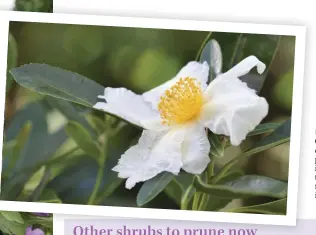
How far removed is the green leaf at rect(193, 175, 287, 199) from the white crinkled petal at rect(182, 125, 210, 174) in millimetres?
19

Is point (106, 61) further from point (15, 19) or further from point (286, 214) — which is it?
point (286, 214)

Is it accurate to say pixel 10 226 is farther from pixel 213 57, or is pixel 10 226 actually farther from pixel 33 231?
pixel 213 57

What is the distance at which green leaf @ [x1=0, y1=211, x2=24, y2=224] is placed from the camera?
21.8 inches

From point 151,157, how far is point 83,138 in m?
0.07

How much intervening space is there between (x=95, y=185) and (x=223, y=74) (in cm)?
18

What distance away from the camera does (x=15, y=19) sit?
54 centimetres

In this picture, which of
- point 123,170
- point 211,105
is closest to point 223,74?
point 211,105

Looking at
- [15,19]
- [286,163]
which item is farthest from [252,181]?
[15,19]

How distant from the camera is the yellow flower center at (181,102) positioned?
0.53 metres

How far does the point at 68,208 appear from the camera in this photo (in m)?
0.55

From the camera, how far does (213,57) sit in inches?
20.9

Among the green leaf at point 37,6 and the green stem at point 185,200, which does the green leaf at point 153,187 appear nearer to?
the green stem at point 185,200

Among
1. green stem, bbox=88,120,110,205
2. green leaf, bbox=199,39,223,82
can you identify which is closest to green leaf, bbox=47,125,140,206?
green stem, bbox=88,120,110,205

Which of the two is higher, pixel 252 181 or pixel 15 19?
pixel 15 19
